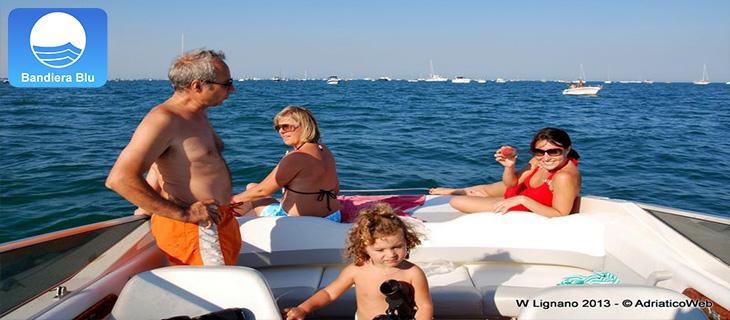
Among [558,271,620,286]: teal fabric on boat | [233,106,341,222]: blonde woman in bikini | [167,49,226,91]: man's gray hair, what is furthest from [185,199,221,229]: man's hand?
[558,271,620,286]: teal fabric on boat

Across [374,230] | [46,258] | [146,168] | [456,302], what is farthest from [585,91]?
[46,258]

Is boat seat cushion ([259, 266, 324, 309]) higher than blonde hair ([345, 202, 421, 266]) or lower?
lower

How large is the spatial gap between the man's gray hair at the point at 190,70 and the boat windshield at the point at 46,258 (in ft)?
2.81

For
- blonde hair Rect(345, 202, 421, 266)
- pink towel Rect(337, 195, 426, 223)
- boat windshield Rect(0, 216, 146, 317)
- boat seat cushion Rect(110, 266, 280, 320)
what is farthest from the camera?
pink towel Rect(337, 195, 426, 223)

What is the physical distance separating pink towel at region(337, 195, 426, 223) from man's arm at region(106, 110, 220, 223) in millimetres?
1621

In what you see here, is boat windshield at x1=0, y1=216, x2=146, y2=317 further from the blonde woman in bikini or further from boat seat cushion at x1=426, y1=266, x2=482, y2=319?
boat seat cushion at x1=426, y1=266, x2=482, y2=319

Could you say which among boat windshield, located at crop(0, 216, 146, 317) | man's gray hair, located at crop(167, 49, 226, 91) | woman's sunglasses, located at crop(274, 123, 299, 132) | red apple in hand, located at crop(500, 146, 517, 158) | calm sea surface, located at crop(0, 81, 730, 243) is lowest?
calm sea surface, located at crop(0, 81, 730, 243)

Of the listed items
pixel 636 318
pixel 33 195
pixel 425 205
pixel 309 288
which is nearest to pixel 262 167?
pixel 33 195

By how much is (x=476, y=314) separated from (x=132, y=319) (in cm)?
169

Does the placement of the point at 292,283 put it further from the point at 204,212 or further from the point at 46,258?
the point at 46,258

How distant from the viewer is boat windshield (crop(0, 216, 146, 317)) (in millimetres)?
2074

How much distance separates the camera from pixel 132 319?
6.40 feet

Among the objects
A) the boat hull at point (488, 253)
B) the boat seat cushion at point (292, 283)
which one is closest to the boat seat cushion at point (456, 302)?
the boat hull at point (488, 253)

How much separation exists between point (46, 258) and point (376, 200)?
2.45 m
